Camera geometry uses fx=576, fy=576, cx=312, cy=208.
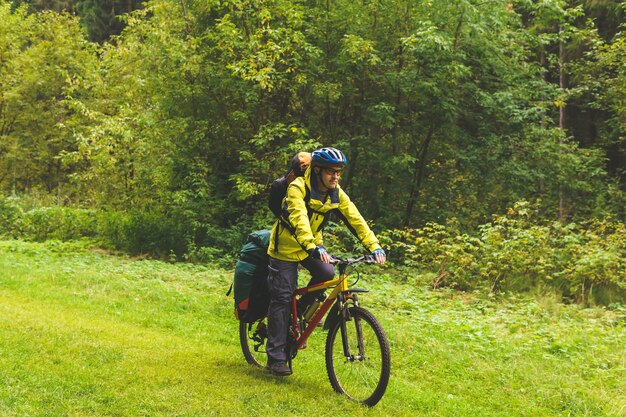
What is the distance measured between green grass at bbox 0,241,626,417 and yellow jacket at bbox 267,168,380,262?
4.16 ft

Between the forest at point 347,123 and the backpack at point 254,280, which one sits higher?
the forest at point 347,123

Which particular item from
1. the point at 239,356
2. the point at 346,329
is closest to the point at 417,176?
the point at 239,356

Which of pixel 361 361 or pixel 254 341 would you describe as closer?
pixel 361 361

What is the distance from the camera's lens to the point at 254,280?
5699 mm

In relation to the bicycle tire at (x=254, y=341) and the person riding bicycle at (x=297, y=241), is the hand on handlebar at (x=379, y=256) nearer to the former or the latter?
the person riding bicycle at (x=297, y=241)

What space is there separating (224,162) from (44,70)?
15036 millimetres

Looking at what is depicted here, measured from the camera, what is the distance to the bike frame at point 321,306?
17.0ft

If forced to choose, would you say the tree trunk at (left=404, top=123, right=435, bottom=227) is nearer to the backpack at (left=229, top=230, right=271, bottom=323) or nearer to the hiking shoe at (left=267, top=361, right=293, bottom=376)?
the backpack at (left=229, top=230, right=271, bottom=323)

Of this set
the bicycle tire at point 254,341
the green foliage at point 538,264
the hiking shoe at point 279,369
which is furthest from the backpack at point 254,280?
the green foliage at point 538,264

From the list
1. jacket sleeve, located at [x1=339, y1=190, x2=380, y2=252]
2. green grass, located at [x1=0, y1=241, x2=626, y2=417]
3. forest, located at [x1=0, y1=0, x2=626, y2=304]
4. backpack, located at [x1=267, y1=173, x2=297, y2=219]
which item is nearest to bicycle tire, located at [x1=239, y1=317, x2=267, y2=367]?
green grass, located at [x1=0, y1=241, x2=626, y2=417]

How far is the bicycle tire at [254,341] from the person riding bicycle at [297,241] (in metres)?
0.52

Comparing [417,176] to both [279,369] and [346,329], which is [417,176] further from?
[279,369]

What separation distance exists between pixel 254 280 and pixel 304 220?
1.11 m

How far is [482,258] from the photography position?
→ 471 inches
